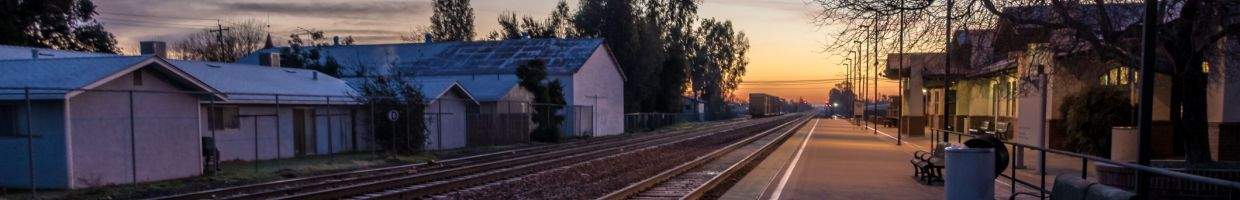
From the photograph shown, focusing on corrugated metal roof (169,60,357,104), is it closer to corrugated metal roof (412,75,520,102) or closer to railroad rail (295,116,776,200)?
railroad rail (295,116,776,200)

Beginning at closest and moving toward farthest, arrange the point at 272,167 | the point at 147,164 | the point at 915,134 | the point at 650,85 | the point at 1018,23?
the point at 1018,23 < the point at 147,164 < the point at 272,167 < the point at 915,134 < the point at 650,85

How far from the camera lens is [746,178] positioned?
61.7 feet

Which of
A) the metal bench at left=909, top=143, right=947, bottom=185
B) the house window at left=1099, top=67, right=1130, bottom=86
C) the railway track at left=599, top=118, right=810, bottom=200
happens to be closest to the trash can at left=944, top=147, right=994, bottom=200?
the railway track at left=599, top=118, right=810, bottom=200

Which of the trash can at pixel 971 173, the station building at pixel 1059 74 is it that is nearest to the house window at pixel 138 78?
the trash can at pixel 971 173

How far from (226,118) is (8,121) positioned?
28.5 feet

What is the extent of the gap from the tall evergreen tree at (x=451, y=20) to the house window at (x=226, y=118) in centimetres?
6476

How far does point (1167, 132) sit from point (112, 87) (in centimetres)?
2299

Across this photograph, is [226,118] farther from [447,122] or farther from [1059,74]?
[1059,74]

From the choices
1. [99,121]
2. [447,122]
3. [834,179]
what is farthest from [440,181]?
[447,122]

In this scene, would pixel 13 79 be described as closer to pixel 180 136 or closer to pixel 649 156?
pixel 180 136

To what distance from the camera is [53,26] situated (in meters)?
45.8

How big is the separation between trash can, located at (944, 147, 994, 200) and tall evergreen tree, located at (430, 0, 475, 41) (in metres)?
81.9

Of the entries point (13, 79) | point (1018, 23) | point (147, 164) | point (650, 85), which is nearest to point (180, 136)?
point (147, 164)

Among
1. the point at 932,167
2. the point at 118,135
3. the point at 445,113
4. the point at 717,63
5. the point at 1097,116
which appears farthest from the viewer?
the point at 717,63
